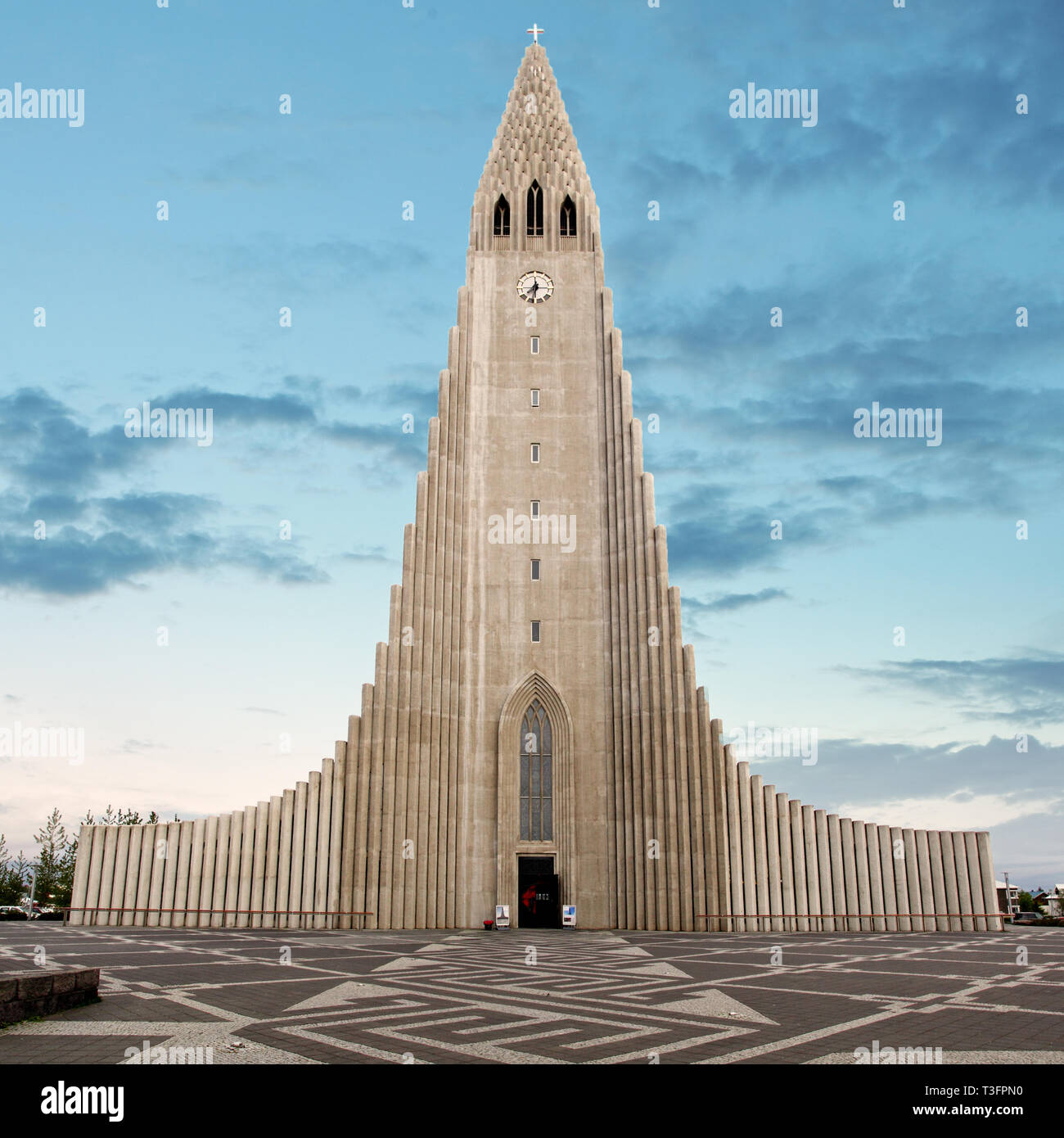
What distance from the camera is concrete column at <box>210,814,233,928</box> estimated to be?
3881 cm

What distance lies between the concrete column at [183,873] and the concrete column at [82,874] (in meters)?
4.36

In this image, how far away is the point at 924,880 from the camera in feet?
129

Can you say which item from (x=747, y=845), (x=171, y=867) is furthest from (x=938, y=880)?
(x=171, y=867)

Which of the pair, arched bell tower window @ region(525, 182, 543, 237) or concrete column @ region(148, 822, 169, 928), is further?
arched bell tower window @ region(525, 182, 543, 237)

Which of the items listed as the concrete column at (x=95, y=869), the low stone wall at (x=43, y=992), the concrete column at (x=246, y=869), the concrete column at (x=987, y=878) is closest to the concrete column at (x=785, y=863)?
the concrete column at (x=987, y=878)

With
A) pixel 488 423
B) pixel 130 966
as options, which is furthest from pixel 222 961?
pixel 488 423

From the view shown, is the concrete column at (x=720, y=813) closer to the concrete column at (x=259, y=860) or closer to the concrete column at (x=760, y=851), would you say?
the concrete column at (x=760, y=851)

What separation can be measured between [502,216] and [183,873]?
37596 millimetres

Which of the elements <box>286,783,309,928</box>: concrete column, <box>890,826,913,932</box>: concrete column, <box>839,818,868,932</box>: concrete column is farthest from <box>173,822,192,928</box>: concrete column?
<box>890,826,913,932</box>: concrete column

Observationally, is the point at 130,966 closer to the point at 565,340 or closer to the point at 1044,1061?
the point at 1044,1061

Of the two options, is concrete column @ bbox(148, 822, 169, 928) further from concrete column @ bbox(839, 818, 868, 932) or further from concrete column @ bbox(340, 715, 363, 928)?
concrete column @ bbox(839, 818, 868, 932)

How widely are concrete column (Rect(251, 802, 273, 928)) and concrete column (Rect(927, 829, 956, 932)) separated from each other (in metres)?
28.6

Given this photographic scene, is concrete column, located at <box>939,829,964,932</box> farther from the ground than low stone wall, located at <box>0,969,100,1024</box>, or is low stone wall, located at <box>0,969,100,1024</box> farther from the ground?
low stone wall, located at <box>0,969,100,1024</box>

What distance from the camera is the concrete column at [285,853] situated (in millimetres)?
38375
